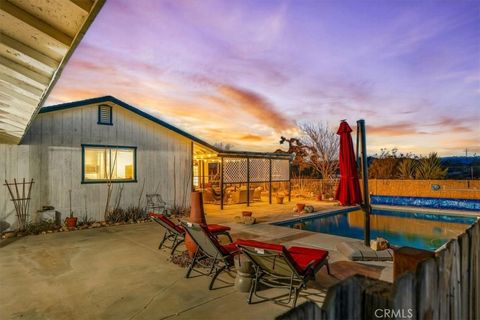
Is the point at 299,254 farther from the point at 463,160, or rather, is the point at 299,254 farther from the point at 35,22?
the point at 463,160

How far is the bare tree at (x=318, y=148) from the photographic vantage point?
21.5 m

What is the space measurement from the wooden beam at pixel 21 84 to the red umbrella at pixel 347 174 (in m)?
5.48

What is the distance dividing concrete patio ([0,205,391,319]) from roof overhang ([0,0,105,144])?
2766 mm

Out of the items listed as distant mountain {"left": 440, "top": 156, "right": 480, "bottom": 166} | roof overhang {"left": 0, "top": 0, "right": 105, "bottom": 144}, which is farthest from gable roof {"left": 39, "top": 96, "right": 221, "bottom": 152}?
distant mountain {"left": 440, "top": 156, "right": 480, "bottom": 166}

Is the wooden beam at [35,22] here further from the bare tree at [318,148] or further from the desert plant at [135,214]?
the bare tree at [318,148]

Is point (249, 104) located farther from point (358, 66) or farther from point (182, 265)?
point (182, 265)

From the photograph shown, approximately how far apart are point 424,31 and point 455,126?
13394 mm

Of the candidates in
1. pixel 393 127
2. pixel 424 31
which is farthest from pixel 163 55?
pixel 393 127

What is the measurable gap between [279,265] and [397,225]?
9.22 metres

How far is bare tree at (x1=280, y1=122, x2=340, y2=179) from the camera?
21.5 m

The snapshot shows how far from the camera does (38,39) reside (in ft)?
6.98

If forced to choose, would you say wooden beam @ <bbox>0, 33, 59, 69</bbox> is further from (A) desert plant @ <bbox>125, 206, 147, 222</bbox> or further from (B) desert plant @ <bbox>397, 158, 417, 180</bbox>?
(B) desert plant @ <bbox>397, 158, 417, 180</bbox>

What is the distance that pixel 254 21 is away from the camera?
9.57 metres

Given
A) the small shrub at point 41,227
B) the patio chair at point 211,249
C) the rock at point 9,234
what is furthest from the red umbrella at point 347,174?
the rock at point 9,234
